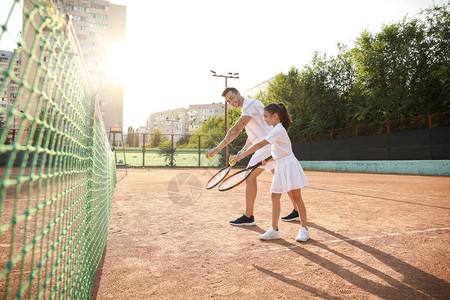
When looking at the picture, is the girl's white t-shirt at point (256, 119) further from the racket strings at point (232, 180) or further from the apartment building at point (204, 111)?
the apartment building at point (204, 111)

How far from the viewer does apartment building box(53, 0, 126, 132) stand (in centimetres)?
6650

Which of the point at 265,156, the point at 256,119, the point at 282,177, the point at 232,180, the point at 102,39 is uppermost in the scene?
the point at 102,39

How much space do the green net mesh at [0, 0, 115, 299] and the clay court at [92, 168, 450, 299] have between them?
1.50 feet

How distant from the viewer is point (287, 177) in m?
3.28

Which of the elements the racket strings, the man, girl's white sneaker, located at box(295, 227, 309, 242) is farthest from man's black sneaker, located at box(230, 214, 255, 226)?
girl's white sneaker, located at box(295, 227, 309, 242)

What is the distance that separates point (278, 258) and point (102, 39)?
3071 inches

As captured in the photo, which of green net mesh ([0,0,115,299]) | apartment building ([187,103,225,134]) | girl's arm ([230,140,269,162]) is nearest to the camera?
green net mesh ([0,0,115,299])

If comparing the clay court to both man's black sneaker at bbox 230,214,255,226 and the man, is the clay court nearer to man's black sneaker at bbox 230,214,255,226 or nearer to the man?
man's black sneaker at bbox 230,214,255,226

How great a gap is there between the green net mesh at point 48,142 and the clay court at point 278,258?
1.50ft

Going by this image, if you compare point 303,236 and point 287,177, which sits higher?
point 287,177

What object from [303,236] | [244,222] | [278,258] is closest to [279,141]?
[303,236]

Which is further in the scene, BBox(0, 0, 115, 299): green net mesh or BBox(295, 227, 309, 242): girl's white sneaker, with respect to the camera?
BBox(295, 227, 309, 242): girl's white sneaker

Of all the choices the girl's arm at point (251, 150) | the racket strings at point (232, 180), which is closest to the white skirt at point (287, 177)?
the girl's arm at point (251, 150)

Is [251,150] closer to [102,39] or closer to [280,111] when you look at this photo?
[280,111]
